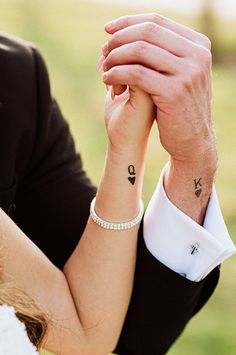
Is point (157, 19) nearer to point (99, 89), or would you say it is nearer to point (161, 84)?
point (161, 84)

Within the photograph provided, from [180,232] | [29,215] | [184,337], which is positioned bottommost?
[184,337]

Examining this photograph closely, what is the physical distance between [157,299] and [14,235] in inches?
17.1

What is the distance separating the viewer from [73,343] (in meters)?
2.41

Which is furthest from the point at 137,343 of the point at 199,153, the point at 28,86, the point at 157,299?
the point at 28,86

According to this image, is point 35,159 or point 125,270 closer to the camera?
point 125,270

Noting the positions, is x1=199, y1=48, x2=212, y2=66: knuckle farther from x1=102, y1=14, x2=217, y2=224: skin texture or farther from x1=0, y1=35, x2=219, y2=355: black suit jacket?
x1=0, y1=35, x2=219, y2=355: black suit jacket

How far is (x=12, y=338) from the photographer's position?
166 centimetres

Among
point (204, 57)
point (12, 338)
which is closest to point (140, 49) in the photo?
point (204, 57)

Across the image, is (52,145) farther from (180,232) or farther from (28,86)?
(180,232)

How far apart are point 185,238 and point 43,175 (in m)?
0.52

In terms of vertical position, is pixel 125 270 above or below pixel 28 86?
below

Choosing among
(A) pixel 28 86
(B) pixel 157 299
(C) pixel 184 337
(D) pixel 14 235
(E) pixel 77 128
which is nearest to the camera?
(D) pixel 14 235

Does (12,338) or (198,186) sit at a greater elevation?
(12,338)

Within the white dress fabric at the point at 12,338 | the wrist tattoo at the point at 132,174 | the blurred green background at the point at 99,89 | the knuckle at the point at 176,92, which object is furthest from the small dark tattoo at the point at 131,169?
the blurred green background at the point at 99,89
